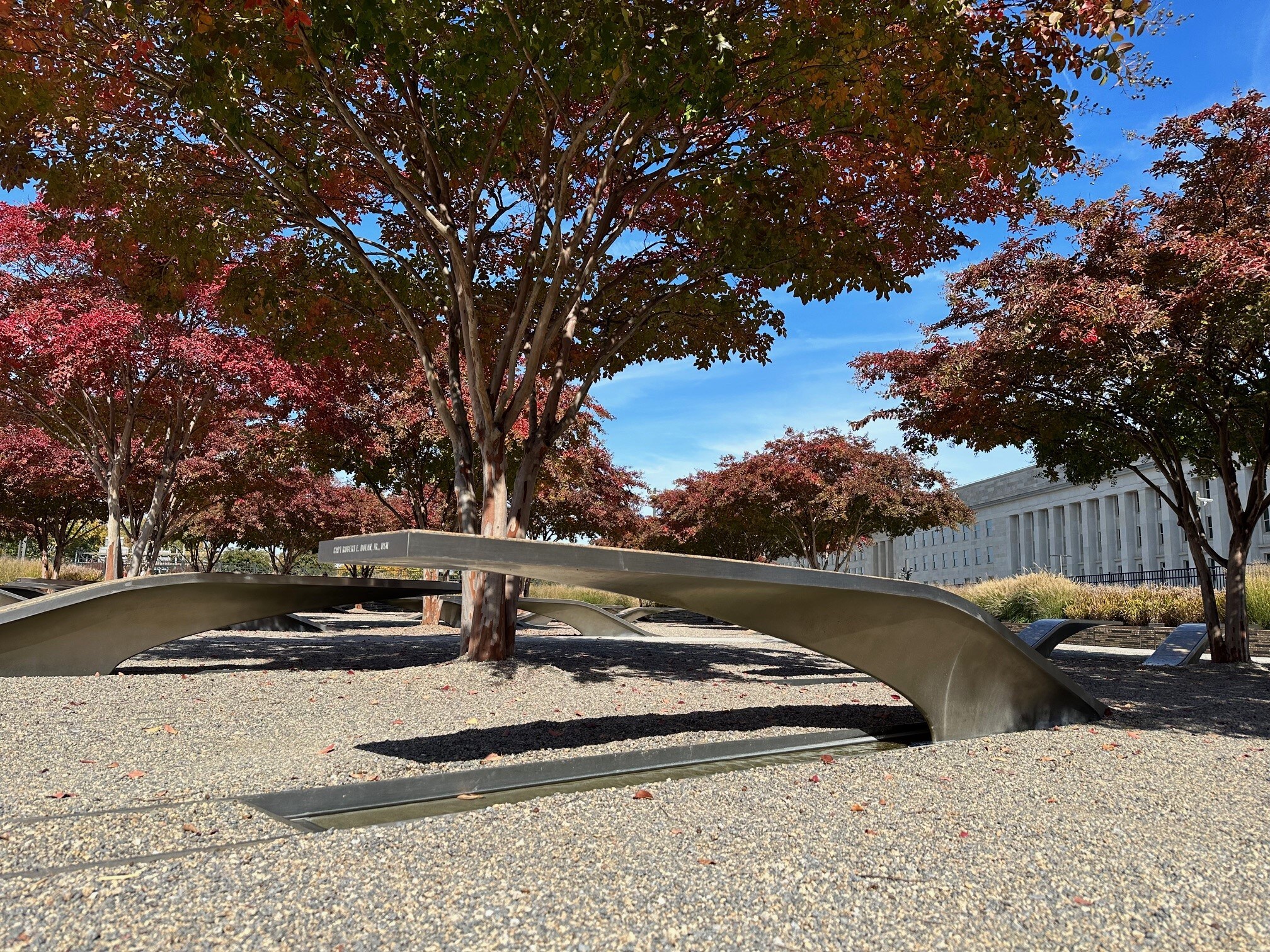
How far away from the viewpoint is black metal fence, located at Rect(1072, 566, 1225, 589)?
33.8m

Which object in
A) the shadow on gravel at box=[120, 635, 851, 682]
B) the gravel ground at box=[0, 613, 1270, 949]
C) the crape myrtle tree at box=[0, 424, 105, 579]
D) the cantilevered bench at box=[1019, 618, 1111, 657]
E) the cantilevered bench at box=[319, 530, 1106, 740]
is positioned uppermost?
the crape myrtle tree at box=[0, 424, 105, 579]

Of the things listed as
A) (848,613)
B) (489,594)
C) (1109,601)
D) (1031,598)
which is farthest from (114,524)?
(1109,601)

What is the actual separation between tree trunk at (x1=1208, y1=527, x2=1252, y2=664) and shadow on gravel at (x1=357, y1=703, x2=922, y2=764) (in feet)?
24.9

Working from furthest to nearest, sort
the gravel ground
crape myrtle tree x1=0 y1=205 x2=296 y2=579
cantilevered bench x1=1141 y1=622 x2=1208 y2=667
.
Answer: crape myrtle tree x1=0 y1=205 x2=296 y2=579, cantilevered bench x1=1141 y1=622 x2=1208 y2=667, the gravel ground

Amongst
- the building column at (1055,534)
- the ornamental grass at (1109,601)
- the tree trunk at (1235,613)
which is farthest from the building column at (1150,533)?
the tree trunk at (1235,613)

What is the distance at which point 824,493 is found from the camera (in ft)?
77.1

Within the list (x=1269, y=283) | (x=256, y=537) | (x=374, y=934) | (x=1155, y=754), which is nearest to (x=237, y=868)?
(x=374, y=934)

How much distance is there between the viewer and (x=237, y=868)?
120 inches

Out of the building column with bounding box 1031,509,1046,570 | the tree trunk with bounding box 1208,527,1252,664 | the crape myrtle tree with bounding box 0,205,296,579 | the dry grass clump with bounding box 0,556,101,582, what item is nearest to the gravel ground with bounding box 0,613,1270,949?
the tree trunk with bounding box 1208,527,1252,664

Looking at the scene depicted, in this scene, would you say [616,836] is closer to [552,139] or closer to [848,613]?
[848,613]

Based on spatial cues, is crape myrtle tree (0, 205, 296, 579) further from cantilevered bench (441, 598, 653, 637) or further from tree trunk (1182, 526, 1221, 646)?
tree trunk (1182, 526, 1221, 646)

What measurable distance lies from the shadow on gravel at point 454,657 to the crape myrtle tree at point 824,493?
10.1 m

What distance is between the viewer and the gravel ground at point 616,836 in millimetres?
2684

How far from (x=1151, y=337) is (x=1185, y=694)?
156 inches
